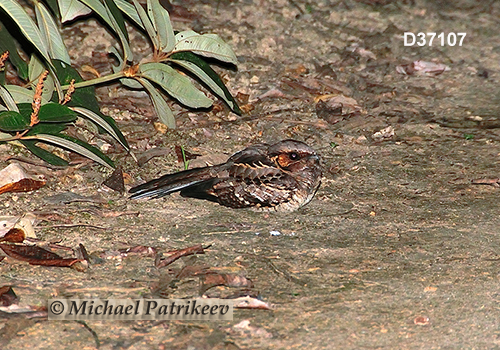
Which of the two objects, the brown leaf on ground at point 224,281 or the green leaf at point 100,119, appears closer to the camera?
the brown leaf on ground at point 224,281

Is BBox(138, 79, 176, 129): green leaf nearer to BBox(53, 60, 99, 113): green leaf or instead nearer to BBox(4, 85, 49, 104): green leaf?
BBox(53, 60, 99, 113): green leaf

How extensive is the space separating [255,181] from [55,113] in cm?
135

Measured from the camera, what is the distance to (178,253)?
3.74 metres

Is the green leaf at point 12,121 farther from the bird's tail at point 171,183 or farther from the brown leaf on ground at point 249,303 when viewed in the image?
the brown leaf on ground at point 249,303

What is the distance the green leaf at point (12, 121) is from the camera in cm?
418

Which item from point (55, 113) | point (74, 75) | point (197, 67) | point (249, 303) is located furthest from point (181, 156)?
point (249, 303)

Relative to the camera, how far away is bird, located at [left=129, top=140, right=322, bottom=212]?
14.6ft

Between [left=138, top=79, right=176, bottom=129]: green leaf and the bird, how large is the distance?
643 mm

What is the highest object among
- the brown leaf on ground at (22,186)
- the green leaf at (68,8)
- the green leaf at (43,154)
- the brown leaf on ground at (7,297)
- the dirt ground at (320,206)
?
the green leaf at (68,8)

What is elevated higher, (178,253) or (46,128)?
(46,128)

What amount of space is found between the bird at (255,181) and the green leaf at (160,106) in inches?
25.3

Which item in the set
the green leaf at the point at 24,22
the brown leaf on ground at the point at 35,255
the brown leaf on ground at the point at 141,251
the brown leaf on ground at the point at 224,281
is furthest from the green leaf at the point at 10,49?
the brown leaf on ground at the point at 224,281

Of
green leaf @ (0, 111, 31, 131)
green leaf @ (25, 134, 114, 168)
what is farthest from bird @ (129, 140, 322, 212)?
green leaf @ (0, 111, 31, 131)

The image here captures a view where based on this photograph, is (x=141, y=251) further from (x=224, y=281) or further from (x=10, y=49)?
(x=10, y=49)
